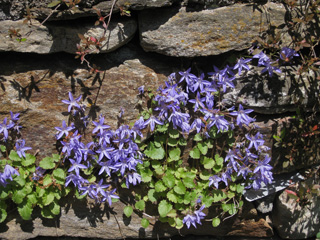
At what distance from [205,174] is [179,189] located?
30cm

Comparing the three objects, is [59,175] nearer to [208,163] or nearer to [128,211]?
[128,211]

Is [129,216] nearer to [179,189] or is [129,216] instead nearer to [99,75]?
[179,189]

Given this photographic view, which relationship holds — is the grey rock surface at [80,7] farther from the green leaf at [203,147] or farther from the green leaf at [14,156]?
the green leaf at [203,147]

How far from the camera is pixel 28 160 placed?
2994 millimetres

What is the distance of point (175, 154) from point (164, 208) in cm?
49

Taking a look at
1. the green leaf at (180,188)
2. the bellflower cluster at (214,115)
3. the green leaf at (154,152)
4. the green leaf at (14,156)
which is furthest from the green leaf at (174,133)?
the green leaf at (14,156)

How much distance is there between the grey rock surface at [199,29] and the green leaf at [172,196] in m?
1.21

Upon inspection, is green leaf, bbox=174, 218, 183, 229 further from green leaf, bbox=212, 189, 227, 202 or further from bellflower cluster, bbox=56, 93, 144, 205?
bellflower cluster, bbox=56, 93, 144, 205

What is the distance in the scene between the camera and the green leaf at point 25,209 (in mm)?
2973

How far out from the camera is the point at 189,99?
3.20m

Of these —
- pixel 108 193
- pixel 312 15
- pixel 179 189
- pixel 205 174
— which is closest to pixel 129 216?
pixel 108 193

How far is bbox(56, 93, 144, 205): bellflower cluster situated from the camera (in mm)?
2926

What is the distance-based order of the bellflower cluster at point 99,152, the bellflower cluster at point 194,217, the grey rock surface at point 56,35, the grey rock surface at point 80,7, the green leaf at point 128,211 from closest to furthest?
the grey rock surface at point 80,7 < the grey rock surface at point 56,35 < the bellflower cluster at point 99,152 < the bellflower cluster at point 194,217 < the green leaf at point 128,211

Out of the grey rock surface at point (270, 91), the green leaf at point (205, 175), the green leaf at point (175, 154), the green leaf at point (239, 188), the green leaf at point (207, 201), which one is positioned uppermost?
the grey rock surface at point (270, 91)
